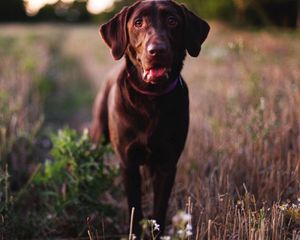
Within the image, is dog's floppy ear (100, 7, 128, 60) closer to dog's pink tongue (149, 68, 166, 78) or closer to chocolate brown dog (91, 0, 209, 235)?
chocolate brown dog (91, 0, 209, 235)

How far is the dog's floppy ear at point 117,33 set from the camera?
11.7 feet

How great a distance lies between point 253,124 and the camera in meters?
4.65

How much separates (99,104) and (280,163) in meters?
1.90

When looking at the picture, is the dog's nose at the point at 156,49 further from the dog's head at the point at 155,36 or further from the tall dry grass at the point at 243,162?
the tall dry grass at the point at 243,162

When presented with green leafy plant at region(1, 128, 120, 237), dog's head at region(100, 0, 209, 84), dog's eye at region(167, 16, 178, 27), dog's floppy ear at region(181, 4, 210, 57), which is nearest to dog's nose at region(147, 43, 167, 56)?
dog's head at region(100, 0, 209, 84)

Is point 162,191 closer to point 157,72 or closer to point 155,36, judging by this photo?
point 157,72

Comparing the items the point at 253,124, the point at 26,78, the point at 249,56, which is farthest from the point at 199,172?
the point at 249,56

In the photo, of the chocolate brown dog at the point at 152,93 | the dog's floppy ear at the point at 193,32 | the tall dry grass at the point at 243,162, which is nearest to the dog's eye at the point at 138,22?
the chocolate brown dog at the point at 152,93

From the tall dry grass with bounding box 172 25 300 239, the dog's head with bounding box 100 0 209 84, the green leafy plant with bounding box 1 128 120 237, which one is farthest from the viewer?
the green leafy plant with bounding box 1 128 120 237

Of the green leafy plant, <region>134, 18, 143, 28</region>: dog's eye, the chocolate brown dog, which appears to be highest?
<region>134, 18, 143, 28</region>: dog's eye

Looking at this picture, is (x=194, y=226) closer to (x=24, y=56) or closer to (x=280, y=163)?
(x=280, y=163)

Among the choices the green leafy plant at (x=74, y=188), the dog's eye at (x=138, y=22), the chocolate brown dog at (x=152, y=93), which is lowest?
the green leafy plant at (x=74, y=188)

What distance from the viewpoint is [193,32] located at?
11.6ft

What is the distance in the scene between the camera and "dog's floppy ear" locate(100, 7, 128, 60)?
355cm
